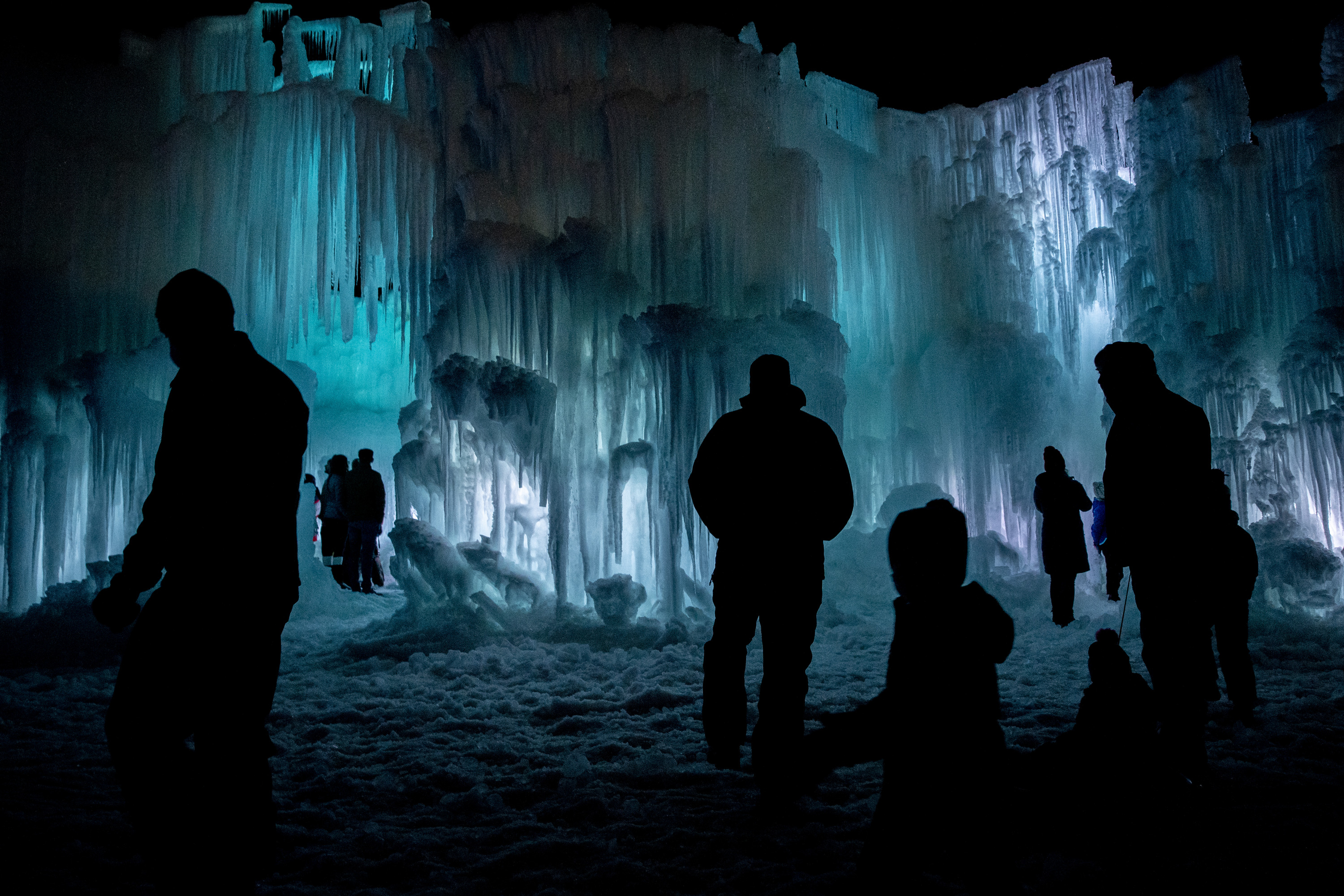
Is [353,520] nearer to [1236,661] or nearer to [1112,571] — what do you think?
[1112,571]

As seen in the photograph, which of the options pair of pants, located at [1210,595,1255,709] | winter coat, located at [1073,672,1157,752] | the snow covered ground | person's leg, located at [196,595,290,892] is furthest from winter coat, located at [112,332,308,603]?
pair of pants, located at [1210,595,1255,709]

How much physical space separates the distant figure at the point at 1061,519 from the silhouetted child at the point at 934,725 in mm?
6533

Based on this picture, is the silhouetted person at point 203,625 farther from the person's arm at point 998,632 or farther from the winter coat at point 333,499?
the winter coat at point 333,499

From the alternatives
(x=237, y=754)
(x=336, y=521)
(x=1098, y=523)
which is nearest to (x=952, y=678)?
(x=237, y=754)

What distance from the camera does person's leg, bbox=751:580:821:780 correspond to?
3.32 meters

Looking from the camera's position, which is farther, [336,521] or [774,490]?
[336,521]

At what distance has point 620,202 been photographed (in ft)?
30.8

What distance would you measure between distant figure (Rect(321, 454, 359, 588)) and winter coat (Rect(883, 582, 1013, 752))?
8.91 meters

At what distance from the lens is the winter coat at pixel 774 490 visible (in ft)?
11.4

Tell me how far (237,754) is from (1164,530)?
3284 millimetres

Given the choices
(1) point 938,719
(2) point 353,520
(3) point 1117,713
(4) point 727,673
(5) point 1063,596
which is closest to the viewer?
(1) point 938,719

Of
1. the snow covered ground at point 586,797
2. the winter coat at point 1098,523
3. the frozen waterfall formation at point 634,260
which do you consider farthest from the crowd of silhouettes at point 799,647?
the frozen waterfall formation at point 634,260

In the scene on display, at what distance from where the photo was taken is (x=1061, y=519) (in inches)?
321

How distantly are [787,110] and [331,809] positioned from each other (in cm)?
979
